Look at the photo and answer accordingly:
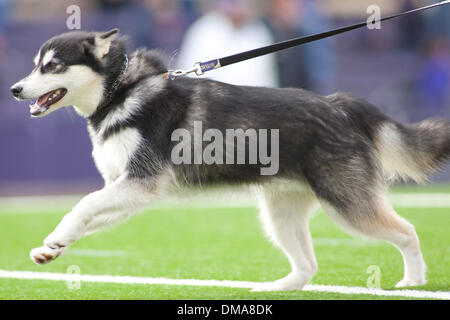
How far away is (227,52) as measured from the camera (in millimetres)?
11258

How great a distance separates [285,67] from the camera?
38.1 ft

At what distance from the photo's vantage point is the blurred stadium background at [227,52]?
11.6 meters

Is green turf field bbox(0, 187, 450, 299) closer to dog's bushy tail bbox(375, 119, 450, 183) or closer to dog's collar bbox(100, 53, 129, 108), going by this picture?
dog's bushy tail bbox(375, 119, 450, 183)

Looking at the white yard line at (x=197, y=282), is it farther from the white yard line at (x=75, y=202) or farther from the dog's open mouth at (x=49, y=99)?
the white yard line at (x=75, y=202)

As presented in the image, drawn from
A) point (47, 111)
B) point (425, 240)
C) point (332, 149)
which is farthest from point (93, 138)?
point (425, 240)

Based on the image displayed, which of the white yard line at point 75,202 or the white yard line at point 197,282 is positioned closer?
the white yard line at point 197,282

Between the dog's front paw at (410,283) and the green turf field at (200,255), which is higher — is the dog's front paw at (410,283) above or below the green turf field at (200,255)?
below

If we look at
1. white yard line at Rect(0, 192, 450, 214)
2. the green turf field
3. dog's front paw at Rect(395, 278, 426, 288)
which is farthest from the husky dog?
white yard line at Rect(0, 192, 450, 214)

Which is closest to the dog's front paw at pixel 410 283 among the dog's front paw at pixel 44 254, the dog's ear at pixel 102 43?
the dog's front paw at pixel 44 254

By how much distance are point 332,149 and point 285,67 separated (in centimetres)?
693

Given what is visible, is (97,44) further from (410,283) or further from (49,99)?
(410,283)

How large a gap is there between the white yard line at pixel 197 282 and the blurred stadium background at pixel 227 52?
5.66 metres

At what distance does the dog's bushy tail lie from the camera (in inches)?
200
